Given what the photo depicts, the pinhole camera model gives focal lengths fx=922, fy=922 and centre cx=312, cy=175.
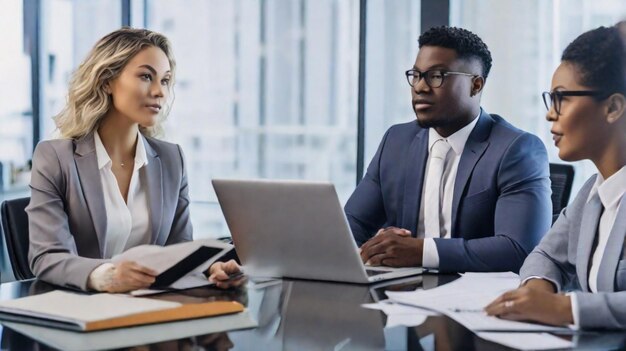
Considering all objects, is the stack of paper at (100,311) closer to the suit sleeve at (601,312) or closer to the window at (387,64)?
the suit sleeve at (601,312)

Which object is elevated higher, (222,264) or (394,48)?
(394,48)

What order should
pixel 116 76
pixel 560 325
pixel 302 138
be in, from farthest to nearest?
pixel 302 138
pixel 116 76
pixel 560 325

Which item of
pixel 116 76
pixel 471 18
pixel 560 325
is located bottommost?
pixel 560 325

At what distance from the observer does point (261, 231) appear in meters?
2.35

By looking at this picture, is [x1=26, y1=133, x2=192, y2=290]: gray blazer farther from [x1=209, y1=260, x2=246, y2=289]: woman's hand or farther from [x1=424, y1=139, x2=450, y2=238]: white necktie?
[x1=424, y1=139, x2=450, y2=238]: white necktie

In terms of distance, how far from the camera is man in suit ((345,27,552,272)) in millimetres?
2600

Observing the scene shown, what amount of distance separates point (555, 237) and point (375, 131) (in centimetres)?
292

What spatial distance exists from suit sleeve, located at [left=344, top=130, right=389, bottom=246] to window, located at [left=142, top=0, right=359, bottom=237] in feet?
7.11

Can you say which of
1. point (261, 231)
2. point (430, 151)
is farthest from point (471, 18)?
point (261, 231)

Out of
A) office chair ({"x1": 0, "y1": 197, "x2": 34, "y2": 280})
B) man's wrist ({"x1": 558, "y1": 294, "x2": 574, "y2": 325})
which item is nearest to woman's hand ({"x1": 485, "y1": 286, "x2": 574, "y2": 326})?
man's wrist ({"x1": 558, "y1": 294, "x2": 574, "y2": 325})

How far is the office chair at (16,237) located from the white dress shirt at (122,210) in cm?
23

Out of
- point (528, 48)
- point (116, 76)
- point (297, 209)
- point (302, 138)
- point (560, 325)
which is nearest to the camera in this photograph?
point (560, 325)

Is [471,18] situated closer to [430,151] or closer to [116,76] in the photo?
[430,151]

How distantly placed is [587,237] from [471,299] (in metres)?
0.31
